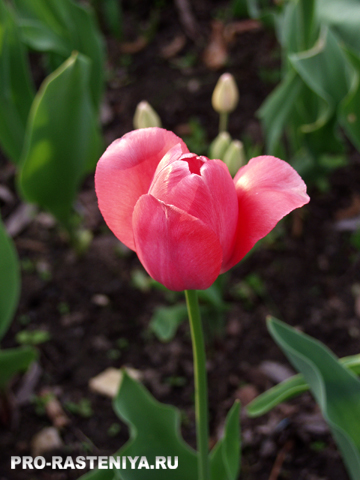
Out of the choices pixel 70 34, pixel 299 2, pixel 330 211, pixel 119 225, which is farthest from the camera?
pixel 330 211

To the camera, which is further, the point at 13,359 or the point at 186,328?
the point at 186,328

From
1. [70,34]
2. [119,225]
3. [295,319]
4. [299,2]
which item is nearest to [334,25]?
[299,2]

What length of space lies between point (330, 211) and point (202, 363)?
1291mm

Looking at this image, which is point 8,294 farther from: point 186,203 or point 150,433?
point 186,203

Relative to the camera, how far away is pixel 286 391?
75 centimetres

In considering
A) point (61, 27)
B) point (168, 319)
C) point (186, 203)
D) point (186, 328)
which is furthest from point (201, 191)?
point (61, 27)

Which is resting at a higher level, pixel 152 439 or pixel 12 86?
pixel 12 86

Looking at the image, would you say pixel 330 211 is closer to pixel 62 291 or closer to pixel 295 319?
pixel 295 319

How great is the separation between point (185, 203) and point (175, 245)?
44 millimetres

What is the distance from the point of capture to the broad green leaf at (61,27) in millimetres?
1370

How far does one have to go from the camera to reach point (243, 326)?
149 centimetres

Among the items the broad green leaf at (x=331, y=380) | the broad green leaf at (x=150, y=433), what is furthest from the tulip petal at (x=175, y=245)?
the broad green leaf at (x=150, y=433)

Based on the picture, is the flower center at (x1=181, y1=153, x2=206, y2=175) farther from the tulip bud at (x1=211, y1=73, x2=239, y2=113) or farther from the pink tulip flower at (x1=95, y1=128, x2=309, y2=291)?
the tulip bud at (x1=211, y1=73, x2=239, y2=113)

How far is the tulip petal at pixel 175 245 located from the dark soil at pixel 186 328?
0.83m
